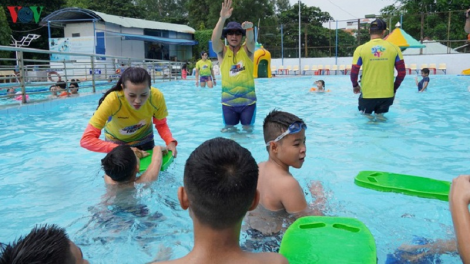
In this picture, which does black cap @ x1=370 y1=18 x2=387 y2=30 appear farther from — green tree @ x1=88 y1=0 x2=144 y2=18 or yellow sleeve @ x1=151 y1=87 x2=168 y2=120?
green tree @ x1=88 y1=0 x2=144 y2=18

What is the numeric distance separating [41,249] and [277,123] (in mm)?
1894

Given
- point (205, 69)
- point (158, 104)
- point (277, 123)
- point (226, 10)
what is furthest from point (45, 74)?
point (277, 123)

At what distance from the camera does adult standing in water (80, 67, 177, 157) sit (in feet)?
11.7

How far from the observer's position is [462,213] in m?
1.76

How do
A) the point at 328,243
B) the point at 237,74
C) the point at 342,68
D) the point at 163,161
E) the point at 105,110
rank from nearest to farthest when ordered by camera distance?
1. the point at 328,243
2. the point at 105,110
3. the point at 163,161
4. the point at 237,74
5. the point at 342,68

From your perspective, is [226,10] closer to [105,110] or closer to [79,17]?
[105,110]

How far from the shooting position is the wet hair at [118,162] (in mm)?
3215

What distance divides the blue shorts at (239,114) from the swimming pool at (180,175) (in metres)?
0.25

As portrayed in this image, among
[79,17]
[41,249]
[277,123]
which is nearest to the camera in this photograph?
[41,249]

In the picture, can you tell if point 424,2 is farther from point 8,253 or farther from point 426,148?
point 8,253

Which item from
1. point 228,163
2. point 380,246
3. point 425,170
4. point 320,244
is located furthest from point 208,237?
point 425,170

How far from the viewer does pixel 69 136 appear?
22.5 ft

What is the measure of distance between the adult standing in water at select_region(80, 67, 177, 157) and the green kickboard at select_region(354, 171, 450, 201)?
1.97m

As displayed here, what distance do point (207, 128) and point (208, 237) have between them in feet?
19.6
